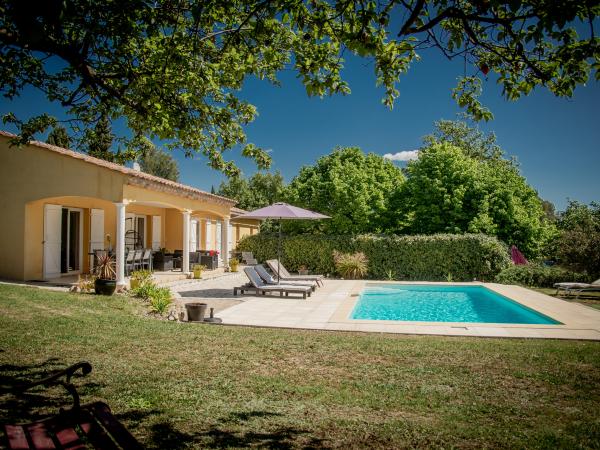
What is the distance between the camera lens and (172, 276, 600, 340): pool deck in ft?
27.5

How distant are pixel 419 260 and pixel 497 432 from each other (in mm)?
16721

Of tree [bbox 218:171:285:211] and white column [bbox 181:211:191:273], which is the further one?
tree [bbox 218:171:285:211]

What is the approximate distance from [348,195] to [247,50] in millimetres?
17616

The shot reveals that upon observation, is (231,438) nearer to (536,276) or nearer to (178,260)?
(536,276)

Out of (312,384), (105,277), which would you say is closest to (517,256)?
(105,277)

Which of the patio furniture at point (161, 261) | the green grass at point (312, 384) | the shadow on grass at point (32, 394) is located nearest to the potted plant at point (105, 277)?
the green grass at point (312, 384)

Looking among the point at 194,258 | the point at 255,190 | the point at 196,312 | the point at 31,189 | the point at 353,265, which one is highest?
the point at 255,190

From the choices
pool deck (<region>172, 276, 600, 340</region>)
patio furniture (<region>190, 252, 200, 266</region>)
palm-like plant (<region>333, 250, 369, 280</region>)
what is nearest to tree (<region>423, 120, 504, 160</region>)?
palm-like plant (<region>333, 250, 369, 280</region>)

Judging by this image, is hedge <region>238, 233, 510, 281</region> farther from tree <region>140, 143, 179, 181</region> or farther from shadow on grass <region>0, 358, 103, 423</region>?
tree <region>140, 143, 179, 181</region>

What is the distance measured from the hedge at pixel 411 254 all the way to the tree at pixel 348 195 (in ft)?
8.59

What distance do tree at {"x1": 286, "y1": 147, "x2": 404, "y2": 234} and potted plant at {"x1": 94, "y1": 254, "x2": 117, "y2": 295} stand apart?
12811mm

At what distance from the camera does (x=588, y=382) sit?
5.20 meters

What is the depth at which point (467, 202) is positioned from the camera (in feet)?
73.0

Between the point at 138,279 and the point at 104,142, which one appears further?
the point at 138,279
